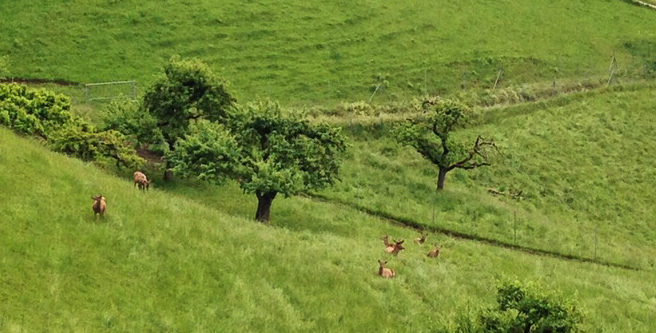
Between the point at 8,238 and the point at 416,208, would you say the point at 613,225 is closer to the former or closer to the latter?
the point at 416,208

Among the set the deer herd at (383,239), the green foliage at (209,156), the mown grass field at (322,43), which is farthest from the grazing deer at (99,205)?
the mown grass field at (322,43)

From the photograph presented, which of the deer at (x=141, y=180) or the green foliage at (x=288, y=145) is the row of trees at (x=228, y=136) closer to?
the green foliage at (x=288, y=145)

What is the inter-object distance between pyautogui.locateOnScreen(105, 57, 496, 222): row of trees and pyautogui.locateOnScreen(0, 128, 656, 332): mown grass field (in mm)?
3118

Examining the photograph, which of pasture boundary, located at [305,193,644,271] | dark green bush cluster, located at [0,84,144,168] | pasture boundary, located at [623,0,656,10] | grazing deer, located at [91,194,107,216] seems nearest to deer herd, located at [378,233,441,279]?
pasture boundary, located at [305,193,644,271]

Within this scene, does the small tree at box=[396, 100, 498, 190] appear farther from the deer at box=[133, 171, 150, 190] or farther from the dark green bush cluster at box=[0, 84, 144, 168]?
the deer at box=[133, 171, 150, 190]

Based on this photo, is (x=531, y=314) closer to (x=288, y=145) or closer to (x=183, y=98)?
(x=288, y=145)

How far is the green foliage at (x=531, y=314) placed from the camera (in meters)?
23.9

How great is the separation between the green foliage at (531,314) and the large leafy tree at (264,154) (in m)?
17.6

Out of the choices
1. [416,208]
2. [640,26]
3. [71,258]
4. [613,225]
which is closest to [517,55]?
[640,26]

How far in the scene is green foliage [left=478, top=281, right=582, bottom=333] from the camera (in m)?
23.9

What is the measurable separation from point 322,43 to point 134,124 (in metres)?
34.9

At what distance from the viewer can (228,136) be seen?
139 ft

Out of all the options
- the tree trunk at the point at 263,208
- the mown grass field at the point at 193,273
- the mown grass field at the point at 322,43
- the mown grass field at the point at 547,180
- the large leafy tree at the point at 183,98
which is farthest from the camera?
the mown grass field at the point at 322,43

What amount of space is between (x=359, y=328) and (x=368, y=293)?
3.18 meters
